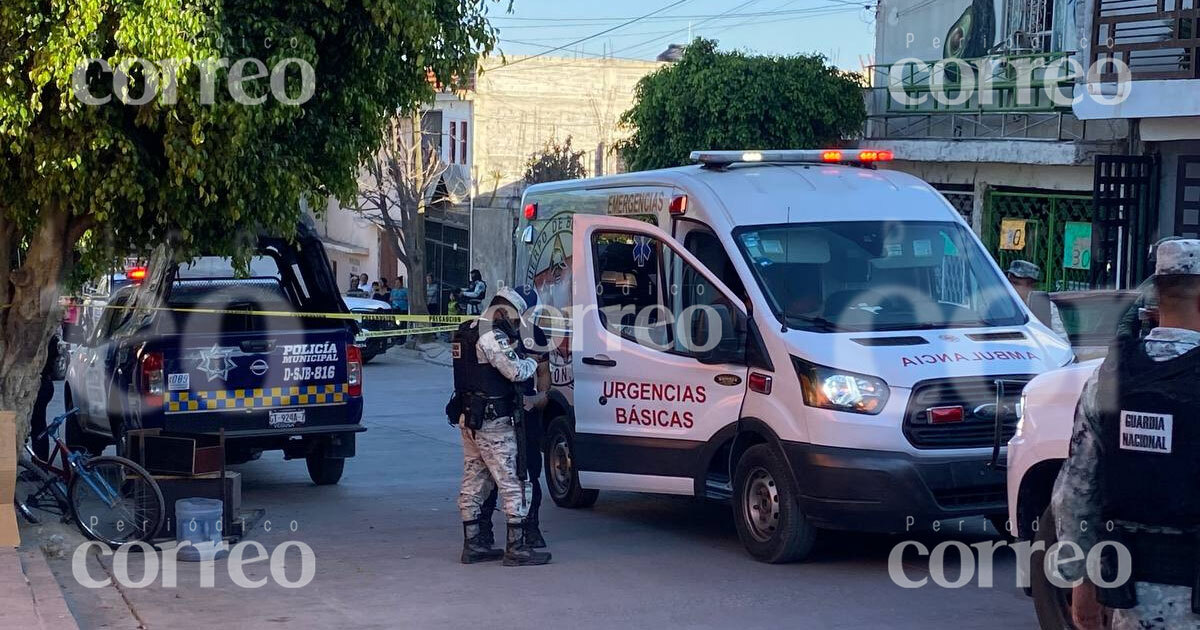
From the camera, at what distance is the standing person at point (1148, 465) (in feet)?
11.8

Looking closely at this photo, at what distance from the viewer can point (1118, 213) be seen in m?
16.2

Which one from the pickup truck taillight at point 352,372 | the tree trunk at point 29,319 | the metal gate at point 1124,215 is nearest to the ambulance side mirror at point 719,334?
the pickup truck taillight at point 352,372

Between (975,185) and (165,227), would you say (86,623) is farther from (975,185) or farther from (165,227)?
(975,185)

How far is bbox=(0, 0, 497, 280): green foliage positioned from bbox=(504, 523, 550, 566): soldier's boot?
2.34 meters

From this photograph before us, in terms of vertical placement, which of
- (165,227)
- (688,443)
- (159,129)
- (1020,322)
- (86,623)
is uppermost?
(159,129)

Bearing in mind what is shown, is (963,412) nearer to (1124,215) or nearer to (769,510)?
(769,510)

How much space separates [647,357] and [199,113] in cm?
312

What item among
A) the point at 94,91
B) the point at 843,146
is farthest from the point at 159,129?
the point at 843,146

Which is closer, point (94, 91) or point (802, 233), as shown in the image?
point (94, 91)

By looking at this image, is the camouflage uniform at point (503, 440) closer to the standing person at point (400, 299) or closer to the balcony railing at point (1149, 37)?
the balcony railing at point (1149, 37)

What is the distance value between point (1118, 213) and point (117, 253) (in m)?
11.7

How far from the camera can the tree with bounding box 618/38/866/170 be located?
2166 centimetres

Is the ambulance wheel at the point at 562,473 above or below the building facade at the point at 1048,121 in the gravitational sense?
below

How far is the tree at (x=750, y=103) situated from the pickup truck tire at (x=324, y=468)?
38.5 feet
